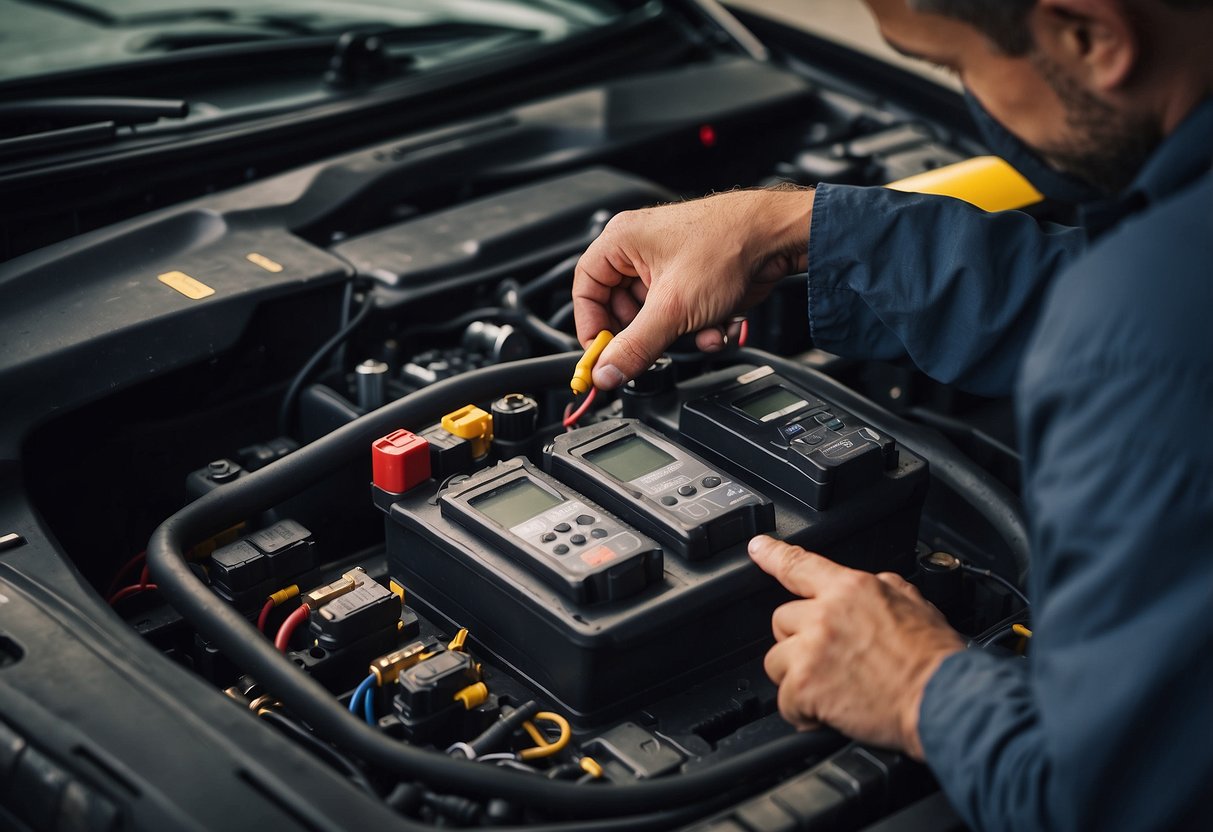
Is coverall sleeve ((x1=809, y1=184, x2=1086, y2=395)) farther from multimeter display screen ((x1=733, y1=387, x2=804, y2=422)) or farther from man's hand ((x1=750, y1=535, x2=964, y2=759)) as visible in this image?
man's hand ((x1=750, y1=535, x2=964, y2=759))

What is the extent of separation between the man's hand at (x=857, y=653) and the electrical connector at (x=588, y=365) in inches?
15.0

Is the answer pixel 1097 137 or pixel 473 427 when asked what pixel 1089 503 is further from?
pixel 473 427

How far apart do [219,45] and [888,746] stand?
1.54m

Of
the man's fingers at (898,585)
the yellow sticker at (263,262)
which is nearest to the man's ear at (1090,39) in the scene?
the man's fingers at (898,585)

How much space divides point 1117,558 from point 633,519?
1.73 feet

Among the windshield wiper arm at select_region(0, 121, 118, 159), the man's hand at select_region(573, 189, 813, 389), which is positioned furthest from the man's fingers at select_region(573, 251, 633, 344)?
the windshield wiper arm at select_region(0, 121, 118, 159)

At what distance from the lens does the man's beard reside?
1037 millimetres

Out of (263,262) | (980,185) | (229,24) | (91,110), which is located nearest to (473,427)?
(263,262)

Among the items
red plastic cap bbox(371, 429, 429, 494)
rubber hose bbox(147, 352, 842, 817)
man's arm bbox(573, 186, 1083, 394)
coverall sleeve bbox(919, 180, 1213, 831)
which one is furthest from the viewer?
man's arm bbox(573, 186, 1083, 394)

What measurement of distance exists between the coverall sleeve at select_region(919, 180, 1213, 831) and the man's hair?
0.17 m

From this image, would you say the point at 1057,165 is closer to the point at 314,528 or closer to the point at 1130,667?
the point at 1130,667

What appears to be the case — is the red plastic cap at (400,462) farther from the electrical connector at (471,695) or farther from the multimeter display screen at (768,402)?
the multimeter display screen at (768,402)

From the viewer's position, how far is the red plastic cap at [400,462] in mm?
1382

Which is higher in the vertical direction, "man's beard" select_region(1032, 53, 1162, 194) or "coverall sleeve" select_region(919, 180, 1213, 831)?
"man's beard" select_region(1032, 53, 1162, 194)
